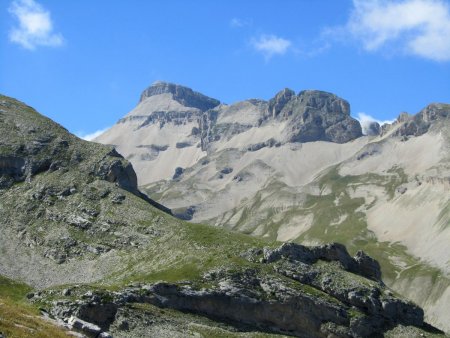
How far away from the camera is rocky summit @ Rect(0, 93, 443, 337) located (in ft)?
307

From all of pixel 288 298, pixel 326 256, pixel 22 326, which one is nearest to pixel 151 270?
pixel 288 298

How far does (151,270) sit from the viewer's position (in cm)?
11375

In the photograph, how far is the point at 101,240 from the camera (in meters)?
134

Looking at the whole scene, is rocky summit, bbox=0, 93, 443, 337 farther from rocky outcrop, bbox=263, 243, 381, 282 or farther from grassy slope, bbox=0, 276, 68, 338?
grassy slope, bbox=0, 276, 68, 338

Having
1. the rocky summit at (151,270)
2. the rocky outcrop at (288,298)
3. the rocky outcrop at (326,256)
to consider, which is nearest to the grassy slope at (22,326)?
the rocky summit at (151,270)

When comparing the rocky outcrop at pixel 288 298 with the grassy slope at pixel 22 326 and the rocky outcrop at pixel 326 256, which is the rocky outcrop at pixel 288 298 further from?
Answer: the grassy slope at pixel 22 326

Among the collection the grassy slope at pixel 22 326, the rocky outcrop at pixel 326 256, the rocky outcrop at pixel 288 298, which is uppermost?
the rocky outcrop at pixel 326 256

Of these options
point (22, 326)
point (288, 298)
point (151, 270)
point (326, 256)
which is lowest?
point (22, 326)

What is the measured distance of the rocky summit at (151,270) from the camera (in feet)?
307

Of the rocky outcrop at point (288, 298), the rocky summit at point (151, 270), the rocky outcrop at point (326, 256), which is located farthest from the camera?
the rocky outcrop at point (326, 256)

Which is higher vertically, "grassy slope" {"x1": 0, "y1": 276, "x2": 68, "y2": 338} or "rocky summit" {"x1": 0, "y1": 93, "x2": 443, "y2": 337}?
"rocky summit" {"x1": 0, "y1": 93, "x2": 443, "y2": 337}

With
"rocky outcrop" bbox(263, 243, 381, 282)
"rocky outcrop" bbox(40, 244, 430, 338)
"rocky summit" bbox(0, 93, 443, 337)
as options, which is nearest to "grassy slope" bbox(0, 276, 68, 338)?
"rocky summit" bbox(0, 93, 443, 337)

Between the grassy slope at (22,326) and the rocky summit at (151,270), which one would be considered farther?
the rocky summit at (151,270)

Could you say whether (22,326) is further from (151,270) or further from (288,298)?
(151,270)
